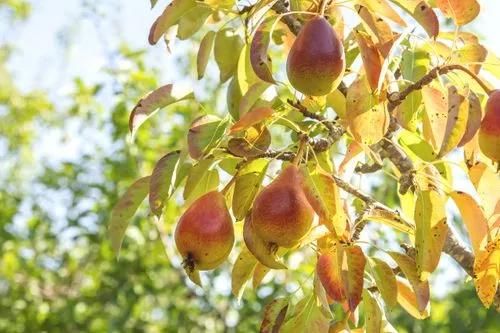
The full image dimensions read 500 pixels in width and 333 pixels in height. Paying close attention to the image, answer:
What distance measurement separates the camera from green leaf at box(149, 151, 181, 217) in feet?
3.80

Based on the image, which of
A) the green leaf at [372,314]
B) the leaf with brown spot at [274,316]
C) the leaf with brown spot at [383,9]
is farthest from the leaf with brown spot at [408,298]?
the leaf with brown spot at [383,9]

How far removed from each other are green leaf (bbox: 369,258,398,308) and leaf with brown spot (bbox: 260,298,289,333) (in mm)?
135

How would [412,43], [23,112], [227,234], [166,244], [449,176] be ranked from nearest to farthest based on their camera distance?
[227,234] < [412,43] < [449,176] < [166,244] < [23,112]

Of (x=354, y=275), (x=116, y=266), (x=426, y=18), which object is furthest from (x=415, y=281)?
(x=116, y=266)

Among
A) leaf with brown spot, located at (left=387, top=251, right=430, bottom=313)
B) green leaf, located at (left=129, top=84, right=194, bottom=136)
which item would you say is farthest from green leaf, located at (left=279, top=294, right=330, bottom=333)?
green leaf, located at (left=129, top=84, right=194, bottom=136)

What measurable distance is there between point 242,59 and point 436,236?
1.37ft

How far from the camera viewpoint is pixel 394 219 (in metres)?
1.18

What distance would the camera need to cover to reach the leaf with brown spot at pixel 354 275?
1029 millimetres

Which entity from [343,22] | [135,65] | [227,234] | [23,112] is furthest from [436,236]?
[23,112]

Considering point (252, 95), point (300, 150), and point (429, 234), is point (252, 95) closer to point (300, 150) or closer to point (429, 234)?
point (300, 150)

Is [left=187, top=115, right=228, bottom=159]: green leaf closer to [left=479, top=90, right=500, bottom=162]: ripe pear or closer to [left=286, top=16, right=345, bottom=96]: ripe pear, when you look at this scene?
[left=286, top=16, right=345, bottom=96]: ripe pear

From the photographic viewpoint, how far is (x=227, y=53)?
4.39 feet

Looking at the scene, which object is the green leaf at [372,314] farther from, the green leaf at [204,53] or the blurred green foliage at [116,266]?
the blurred green foliage at [116,266]

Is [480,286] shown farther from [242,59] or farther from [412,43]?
[242,59]
